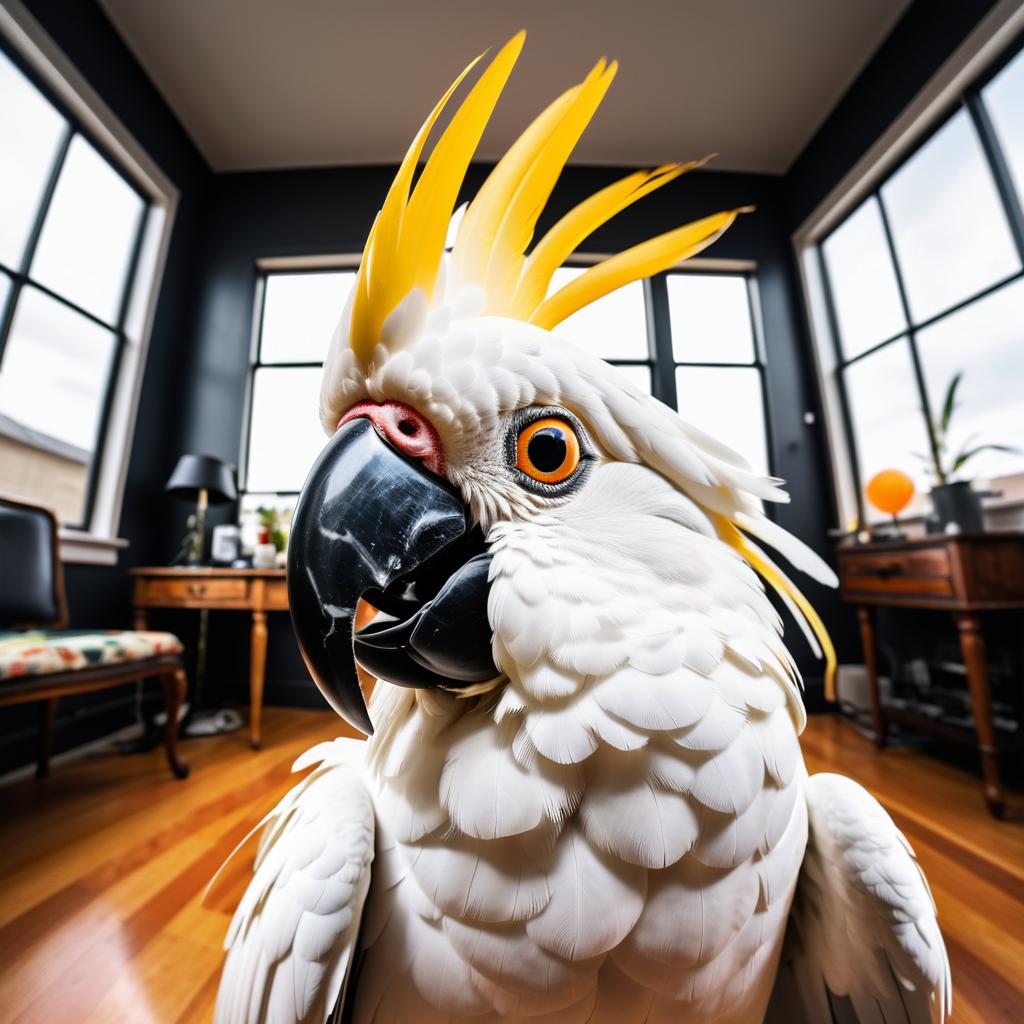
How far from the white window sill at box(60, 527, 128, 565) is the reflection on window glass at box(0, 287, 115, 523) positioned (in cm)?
20

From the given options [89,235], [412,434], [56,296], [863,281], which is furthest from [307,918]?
[863,281]

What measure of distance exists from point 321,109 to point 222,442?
206 centimetres

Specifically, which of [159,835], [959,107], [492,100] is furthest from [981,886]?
[959,107]

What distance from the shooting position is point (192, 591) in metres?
2.21

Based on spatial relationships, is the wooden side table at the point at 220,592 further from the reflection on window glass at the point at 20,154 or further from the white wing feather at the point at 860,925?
the white wing feather at the point at 860,925

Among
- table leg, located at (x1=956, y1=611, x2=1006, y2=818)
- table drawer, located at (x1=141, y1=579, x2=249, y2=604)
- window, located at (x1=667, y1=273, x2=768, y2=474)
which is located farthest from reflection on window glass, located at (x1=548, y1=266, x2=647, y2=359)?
table drawer, located at (x1=141, y1=579, x2=249, y2=604)

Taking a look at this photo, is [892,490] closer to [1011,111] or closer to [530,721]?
[1011,111]

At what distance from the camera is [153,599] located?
2.22 meters

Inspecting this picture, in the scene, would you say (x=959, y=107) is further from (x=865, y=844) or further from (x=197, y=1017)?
(x=197, y=1017)

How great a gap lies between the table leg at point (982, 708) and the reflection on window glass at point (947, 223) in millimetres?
1633

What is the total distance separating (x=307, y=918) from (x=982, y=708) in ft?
6.53

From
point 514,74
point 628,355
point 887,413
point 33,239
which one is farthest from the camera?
point 628,355

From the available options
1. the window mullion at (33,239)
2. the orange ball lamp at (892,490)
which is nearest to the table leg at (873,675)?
the orange ball lamp at (892,490)

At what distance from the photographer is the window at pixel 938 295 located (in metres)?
2.04
